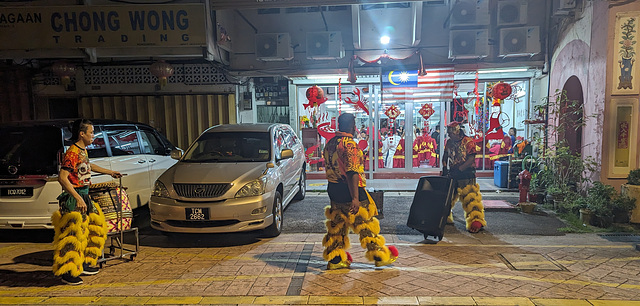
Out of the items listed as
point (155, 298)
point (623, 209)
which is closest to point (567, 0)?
point (623, 209)

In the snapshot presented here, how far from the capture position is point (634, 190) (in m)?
6.47

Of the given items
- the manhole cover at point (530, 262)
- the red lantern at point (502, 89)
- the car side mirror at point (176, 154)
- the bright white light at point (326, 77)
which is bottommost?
the manhole cover at point (530, 262)

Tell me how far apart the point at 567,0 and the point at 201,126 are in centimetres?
927

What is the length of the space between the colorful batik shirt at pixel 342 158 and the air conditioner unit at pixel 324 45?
5381mm

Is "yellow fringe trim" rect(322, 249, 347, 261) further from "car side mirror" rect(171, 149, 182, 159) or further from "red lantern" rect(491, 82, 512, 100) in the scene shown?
"red lantern" rect(491, 82, 512, 100)

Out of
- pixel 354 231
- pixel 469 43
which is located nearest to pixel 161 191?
pixel 354 231

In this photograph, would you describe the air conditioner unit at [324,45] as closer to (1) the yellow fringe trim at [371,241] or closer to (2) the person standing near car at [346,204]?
(2) the person standing near car at [346,204]

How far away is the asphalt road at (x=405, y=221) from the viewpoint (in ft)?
21.2

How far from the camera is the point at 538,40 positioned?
29.3ft

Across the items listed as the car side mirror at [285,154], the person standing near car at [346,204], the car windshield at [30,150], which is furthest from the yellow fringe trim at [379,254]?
the car windshield at [30,150]

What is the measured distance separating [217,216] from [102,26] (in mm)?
5883

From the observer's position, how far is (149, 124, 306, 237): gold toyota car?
561cm

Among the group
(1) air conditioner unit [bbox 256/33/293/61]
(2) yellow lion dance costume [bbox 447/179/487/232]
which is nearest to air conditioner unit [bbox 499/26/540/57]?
(2) yellow lion dance costume [bbox 447/179/487/232]

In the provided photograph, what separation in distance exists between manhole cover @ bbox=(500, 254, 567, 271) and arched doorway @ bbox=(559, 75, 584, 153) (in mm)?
3724
